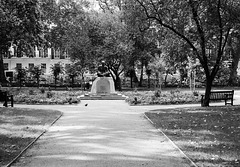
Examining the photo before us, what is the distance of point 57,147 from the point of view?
7719 mm

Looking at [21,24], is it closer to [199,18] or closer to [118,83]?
[118,83]

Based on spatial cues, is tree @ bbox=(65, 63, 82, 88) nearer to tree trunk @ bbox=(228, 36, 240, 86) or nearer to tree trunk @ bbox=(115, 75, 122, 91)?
tree trunk @ bbox=(115, 75, 122, 91)

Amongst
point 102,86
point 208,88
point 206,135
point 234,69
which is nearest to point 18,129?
point 206,135

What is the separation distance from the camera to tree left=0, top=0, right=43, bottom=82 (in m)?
23.7

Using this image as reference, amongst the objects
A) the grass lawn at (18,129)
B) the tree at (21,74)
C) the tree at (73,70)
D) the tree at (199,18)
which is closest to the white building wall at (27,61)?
the tree at (21,74)

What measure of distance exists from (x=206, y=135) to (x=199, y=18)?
9.42m

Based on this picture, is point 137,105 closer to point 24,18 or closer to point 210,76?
point 210,76

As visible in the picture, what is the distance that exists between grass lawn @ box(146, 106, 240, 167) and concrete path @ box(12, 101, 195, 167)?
34 centimetres

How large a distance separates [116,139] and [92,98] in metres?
15.1

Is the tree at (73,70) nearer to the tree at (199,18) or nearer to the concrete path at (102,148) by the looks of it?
the tree at (199,18)

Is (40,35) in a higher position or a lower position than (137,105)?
higher

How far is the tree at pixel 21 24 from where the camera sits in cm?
2373

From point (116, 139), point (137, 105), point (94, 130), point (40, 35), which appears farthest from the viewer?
point (40, 35)

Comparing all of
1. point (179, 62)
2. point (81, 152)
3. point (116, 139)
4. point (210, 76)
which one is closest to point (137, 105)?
point (210, 76)
